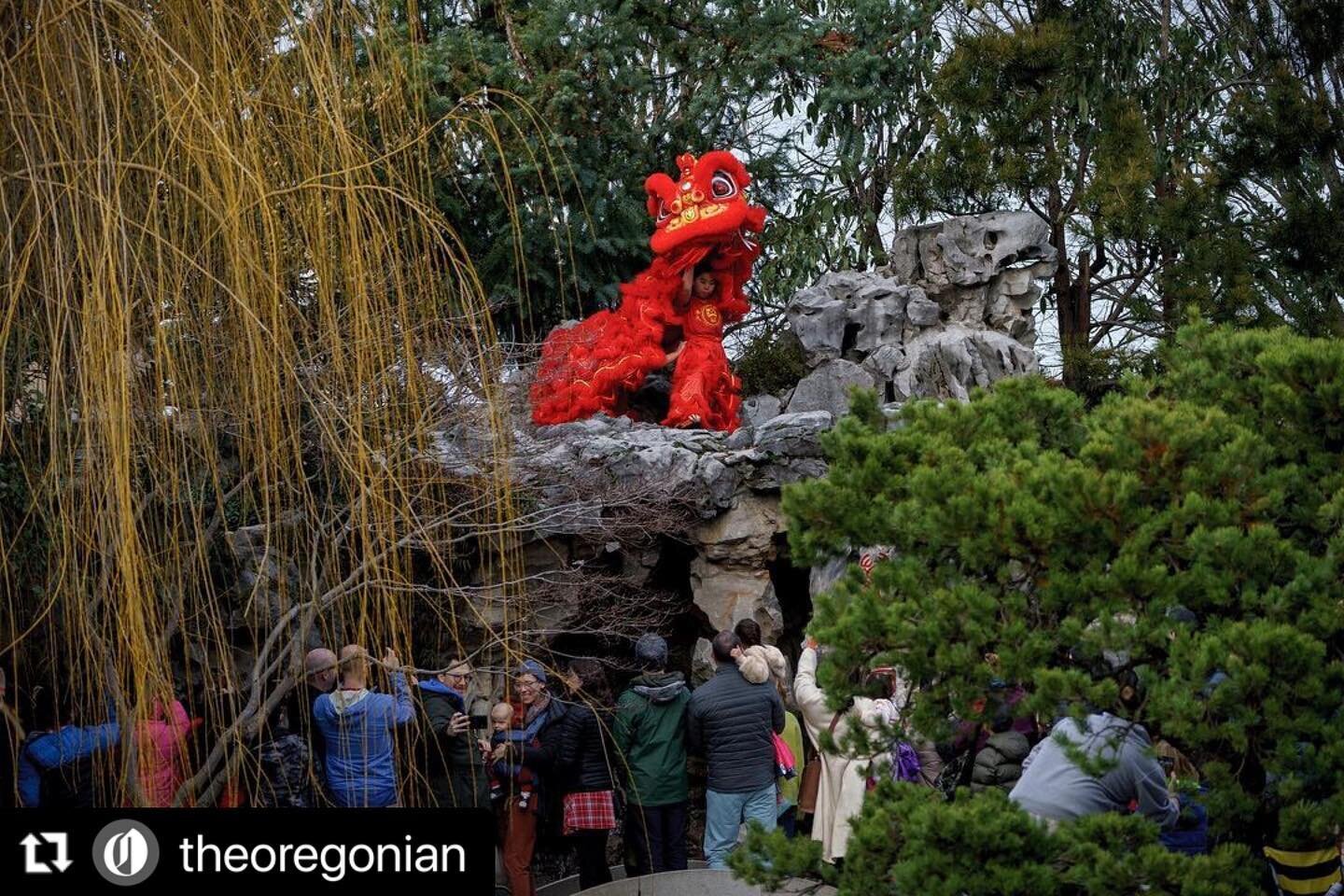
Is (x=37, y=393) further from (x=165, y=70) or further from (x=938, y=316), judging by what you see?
(x=938, y=316)

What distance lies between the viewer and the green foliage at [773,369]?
39.9 feet

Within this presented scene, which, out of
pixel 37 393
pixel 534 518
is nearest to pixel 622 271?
pixel 534 518

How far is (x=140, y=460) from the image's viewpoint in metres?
3.79

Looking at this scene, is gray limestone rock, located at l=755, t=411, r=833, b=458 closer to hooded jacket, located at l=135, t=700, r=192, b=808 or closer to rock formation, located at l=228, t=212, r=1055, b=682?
rock formation, located at l=228, t=212, r=1055, b=682

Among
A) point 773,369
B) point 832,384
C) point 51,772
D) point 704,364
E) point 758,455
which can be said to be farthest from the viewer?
point 773,369

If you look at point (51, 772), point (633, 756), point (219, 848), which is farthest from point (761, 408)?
point (219, 848)

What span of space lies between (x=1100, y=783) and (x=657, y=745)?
271 centimetres

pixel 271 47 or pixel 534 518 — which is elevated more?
pixel 271 47

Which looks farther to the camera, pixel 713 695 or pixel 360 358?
pixel 713 695

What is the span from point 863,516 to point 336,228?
4.36 feet

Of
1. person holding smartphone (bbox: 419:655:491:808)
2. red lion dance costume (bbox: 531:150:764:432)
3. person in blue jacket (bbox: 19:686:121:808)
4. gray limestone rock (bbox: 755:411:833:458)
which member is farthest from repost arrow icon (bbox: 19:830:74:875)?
red lion dance costume (bbox: 531:150:764:432)

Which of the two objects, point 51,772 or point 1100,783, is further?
point 51,772

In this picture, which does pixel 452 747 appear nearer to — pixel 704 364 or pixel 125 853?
pixel 125 853

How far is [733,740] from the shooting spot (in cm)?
623
